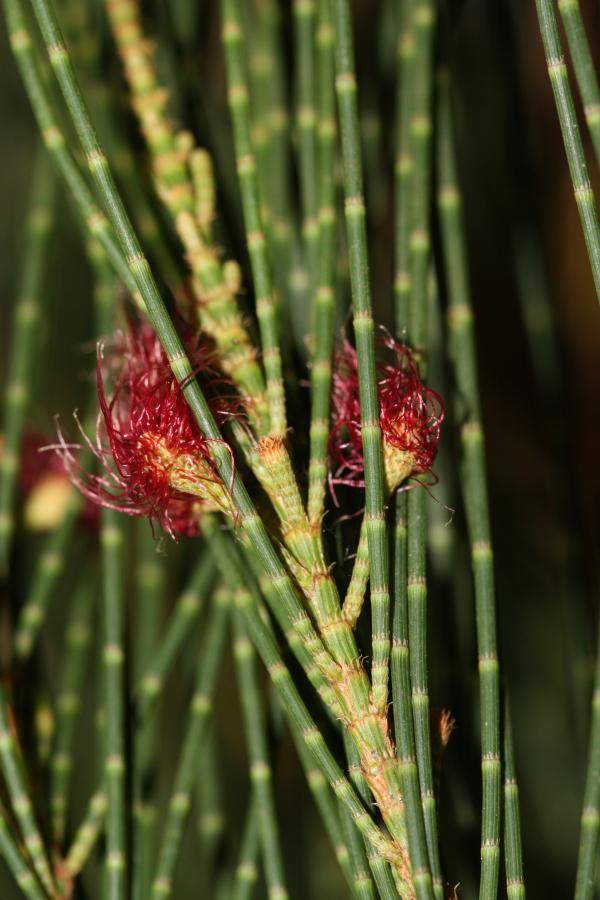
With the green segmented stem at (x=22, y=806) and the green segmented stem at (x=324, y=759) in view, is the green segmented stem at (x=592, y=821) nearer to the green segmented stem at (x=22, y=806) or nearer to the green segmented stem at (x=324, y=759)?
the green segmented stem at (x=324, y=759)

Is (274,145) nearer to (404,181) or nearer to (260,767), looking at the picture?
(404,181)

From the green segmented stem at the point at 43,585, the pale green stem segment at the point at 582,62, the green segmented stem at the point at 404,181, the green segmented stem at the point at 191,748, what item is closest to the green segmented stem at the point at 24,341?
the green segmented stem at the point at 43,585

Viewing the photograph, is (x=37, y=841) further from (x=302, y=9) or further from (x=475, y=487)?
(x=302, y=9)

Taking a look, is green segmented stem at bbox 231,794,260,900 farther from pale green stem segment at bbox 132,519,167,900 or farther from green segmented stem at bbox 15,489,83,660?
green segmented stem at bbox 15,489,83,660

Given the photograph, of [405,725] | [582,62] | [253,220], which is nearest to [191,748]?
[405,725]

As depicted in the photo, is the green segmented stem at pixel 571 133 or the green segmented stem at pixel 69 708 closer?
the green segmented stem at pixel 571 133

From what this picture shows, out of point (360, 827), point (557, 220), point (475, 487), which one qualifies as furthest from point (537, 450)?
point (360, 827)
